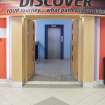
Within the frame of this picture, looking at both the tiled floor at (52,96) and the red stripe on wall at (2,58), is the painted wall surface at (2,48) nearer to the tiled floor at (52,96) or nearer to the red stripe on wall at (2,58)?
the red stripe on wall at (2,58)

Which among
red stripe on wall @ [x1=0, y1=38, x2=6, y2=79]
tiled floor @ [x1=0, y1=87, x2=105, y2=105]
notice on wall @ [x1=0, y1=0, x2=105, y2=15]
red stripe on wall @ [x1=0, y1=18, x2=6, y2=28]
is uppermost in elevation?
notice on wall @ [x1=0, y1=0, x2=105, y2=15]

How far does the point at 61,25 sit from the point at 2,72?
7695 mm

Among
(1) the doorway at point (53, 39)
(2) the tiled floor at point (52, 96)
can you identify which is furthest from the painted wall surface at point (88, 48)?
(1) the doorway at point (53, 39)

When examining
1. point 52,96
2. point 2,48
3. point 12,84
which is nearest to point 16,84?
point 12,84

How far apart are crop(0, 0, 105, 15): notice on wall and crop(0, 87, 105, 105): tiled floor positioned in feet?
7.10

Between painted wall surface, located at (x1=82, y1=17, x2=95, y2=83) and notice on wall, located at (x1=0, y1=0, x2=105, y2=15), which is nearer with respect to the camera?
notice on wall, located at (x1=0, y1=0, x2=105, y2=15)

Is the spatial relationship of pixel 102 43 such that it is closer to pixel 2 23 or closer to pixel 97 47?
pixel 97 47

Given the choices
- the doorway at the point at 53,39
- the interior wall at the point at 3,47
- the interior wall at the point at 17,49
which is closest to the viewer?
the interior wall at the point at 17,49

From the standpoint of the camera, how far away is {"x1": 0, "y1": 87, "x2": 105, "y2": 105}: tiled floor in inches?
237

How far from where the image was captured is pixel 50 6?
285 inches

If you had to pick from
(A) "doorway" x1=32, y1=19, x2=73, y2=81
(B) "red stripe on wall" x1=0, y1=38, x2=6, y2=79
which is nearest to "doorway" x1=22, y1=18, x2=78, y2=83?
(A) "doorway" x1=32, y1=19, x2=73, y2=81

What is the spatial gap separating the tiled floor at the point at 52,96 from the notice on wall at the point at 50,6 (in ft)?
7.10

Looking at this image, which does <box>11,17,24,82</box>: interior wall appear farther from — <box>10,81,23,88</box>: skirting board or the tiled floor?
the tiled floor

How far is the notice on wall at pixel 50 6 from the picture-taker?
7.21m
